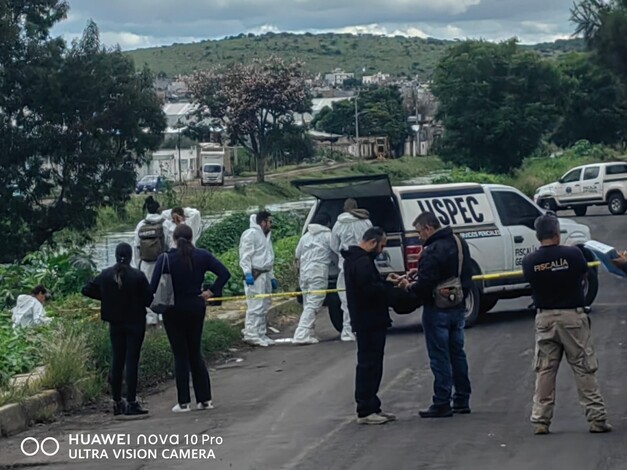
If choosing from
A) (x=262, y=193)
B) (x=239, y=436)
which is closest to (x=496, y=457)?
(x=239, y=436)

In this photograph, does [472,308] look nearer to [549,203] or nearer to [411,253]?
[411,253]

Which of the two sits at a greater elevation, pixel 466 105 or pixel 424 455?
pixel 466 105

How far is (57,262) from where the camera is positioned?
23750 millimetres

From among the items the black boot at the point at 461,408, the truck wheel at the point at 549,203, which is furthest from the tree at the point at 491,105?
the black boot at the point at 461,408

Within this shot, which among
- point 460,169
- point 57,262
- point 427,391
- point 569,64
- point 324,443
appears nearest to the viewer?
point 324,443

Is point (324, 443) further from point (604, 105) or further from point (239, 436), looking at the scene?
point (604, 105)

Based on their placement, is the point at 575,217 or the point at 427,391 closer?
the point at 427,391

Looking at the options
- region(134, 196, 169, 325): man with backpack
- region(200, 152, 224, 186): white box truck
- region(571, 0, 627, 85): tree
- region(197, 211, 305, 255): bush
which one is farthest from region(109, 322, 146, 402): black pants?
region(200, 152, 224, 186): white box truck

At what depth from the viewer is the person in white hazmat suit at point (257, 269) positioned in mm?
16828

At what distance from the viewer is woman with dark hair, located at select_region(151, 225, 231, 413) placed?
11781mm

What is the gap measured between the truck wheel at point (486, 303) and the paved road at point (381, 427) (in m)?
1.43

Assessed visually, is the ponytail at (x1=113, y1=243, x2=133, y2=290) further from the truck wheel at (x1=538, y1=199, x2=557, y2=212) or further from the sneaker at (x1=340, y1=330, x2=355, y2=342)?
the truck wheel at (x1=538, y1=199, x2=557, y2=212)

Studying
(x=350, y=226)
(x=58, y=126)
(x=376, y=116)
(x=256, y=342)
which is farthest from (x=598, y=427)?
(x=376, y=116)

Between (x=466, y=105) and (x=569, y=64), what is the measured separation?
23458mm
